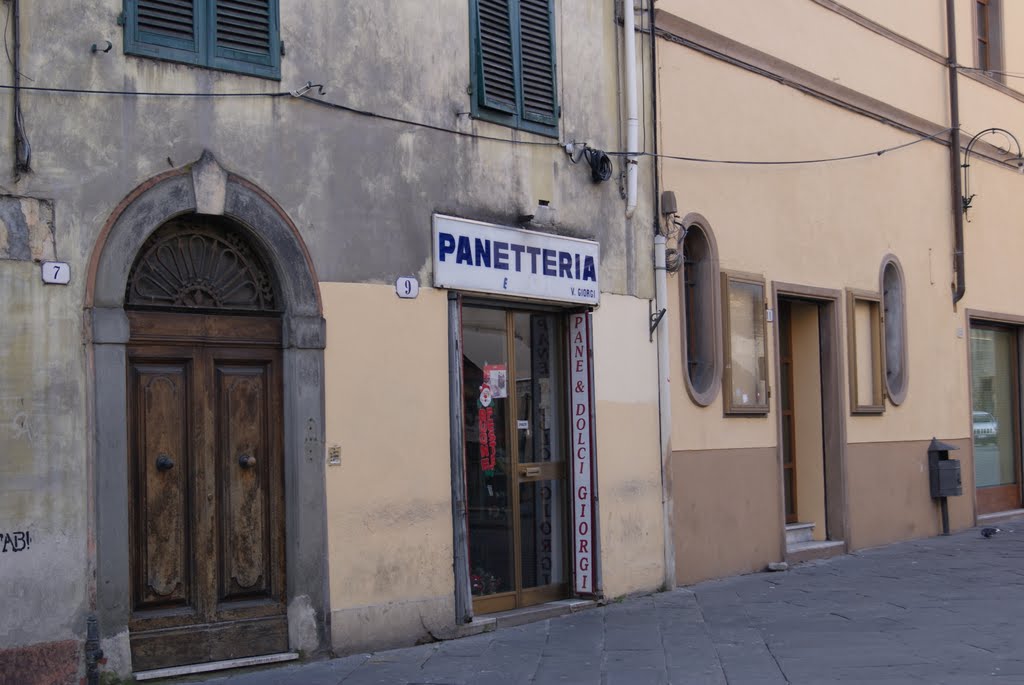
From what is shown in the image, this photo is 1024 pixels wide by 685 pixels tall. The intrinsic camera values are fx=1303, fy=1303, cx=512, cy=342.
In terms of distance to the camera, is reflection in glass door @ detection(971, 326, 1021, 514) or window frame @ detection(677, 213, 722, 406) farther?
reflection in glass door @ detection(971, 326, 1021, 514)

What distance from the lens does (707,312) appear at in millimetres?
13070

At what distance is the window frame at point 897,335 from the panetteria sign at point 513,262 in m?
6.21

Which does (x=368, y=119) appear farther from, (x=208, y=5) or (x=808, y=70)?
(x=808, y=70)

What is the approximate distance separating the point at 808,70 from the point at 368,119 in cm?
708

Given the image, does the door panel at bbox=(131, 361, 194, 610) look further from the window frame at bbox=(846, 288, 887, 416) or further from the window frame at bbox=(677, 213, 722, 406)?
the window frame at bbox=(846, 288, 887, 416)

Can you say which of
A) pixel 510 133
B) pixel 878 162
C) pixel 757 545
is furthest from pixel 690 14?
pixel 757 545

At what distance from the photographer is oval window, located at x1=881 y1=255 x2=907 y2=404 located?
16406 mm

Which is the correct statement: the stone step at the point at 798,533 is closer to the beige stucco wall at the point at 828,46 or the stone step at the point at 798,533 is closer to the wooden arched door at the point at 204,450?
the beige stucco wall at the point at 828,46

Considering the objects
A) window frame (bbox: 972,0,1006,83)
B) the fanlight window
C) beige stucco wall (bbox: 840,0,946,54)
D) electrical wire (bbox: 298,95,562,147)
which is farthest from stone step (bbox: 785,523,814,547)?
window frame (bbox: 972,0,1006,83)

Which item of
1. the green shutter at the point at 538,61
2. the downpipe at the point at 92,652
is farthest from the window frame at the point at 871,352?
the downpipe at the point at 92,652

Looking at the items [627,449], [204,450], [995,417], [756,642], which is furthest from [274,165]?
[995,417]

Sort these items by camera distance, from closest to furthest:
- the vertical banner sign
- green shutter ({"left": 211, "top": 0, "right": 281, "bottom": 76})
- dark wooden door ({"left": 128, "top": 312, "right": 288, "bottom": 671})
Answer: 1. dark wooden door ({"left": 128, "top": 312, "right": 288, "bottom": 671})
2. green shutter ({"left": 211, "top": 0, "right": 281, "bottom": 76})
3. the vertical banner sign

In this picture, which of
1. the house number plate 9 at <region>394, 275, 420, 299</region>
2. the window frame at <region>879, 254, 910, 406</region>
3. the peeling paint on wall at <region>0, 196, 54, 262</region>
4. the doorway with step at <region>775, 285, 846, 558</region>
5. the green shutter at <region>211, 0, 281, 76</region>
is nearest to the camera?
the peeling paint on wall at <region>0, 196, 54, 262</region>

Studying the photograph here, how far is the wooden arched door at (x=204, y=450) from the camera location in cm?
825
